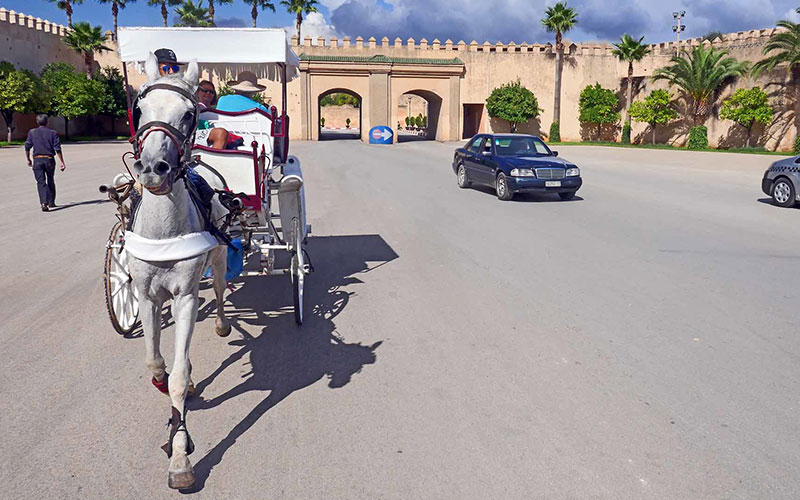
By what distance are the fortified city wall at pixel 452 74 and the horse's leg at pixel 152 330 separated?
4774 cm

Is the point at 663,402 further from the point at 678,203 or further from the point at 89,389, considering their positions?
the point at 678,203

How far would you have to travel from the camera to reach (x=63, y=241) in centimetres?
1017

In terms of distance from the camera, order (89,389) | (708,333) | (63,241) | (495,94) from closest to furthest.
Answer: (89,389) < (708,333) < (63,241) < (495,94)

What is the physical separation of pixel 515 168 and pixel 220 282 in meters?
11.2

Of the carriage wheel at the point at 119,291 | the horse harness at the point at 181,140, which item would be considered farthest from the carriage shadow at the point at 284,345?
the horse harness at the point at 181,140

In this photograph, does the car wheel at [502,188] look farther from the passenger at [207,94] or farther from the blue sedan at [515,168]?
the passenger at [207,94]

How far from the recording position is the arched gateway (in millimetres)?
51125

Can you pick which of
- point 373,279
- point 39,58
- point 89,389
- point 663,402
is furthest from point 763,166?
point 39,58

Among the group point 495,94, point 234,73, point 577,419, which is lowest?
point 577,419

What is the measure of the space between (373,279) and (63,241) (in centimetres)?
552

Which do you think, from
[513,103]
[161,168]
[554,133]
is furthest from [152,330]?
[554,133]

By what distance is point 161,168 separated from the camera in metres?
3.30

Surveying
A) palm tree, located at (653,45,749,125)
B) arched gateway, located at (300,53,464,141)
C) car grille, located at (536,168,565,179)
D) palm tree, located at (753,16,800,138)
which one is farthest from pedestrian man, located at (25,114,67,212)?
palm tree, located at (653,45,749,125)

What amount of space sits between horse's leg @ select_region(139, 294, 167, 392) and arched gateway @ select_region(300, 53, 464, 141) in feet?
160
